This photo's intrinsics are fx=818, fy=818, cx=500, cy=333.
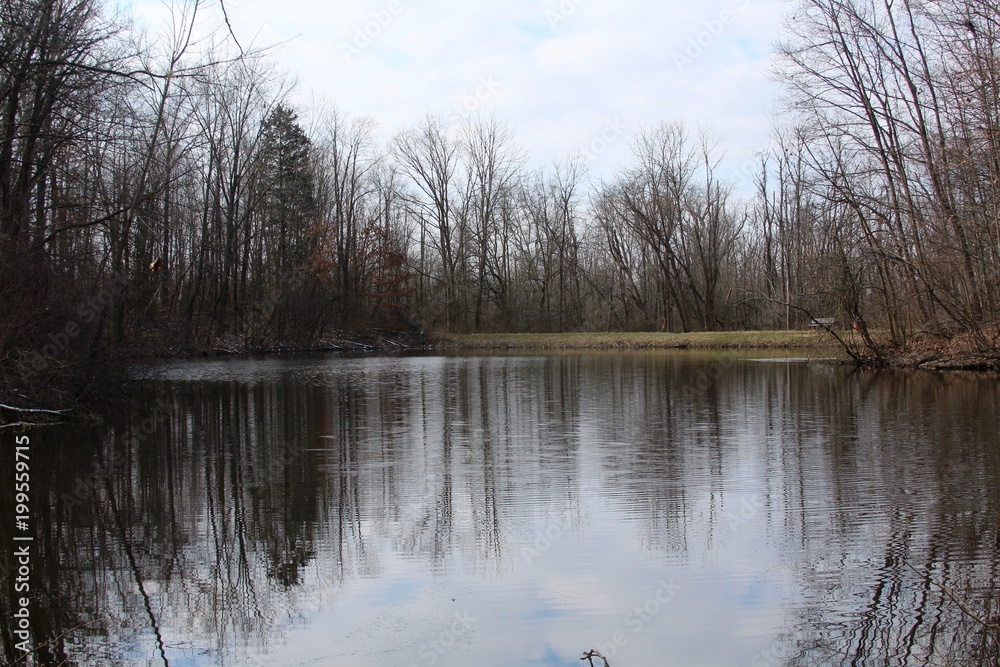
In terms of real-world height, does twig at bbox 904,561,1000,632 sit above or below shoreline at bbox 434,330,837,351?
below

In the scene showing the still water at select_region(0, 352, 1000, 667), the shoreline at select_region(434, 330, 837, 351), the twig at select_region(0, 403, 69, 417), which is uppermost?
the shoreline at select_region(434, 330, 837, 351)

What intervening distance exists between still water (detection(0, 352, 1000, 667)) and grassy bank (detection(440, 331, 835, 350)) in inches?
979

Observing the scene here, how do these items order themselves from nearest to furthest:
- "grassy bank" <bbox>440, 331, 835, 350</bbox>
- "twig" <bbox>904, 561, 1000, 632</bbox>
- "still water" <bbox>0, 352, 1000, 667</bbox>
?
"twig" <bbox>904, 561, 1000, 632</bbox> → "still water" <bbox>0, 352, 1000, 667</bbox> → "grassy bank" <bbox>440, 331, 835, 350</bbox>

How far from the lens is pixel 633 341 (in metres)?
43.9

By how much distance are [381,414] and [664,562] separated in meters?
9.87

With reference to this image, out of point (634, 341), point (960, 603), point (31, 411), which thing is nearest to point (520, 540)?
point (960, 603)

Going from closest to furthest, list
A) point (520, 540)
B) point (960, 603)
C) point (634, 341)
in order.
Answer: point (960, 603)
point (520, 540)
point (634, 341)

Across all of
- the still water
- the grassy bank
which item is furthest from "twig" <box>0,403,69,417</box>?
the grassy bank

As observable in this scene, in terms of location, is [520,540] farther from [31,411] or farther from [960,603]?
[31,411]

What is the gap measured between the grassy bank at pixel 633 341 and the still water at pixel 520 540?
81.5 feet

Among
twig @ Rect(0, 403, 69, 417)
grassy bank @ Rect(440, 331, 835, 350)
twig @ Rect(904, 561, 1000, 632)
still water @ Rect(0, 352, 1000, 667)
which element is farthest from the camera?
grassy bank @ Rect(440, 331, 835, 350)

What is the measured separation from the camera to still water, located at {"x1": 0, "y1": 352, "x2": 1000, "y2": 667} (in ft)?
16.0

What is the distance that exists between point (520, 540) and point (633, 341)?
3774 centimetres

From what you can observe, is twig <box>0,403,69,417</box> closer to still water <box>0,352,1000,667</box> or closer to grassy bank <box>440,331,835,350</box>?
still water <box>0,352,1000,667</box>
